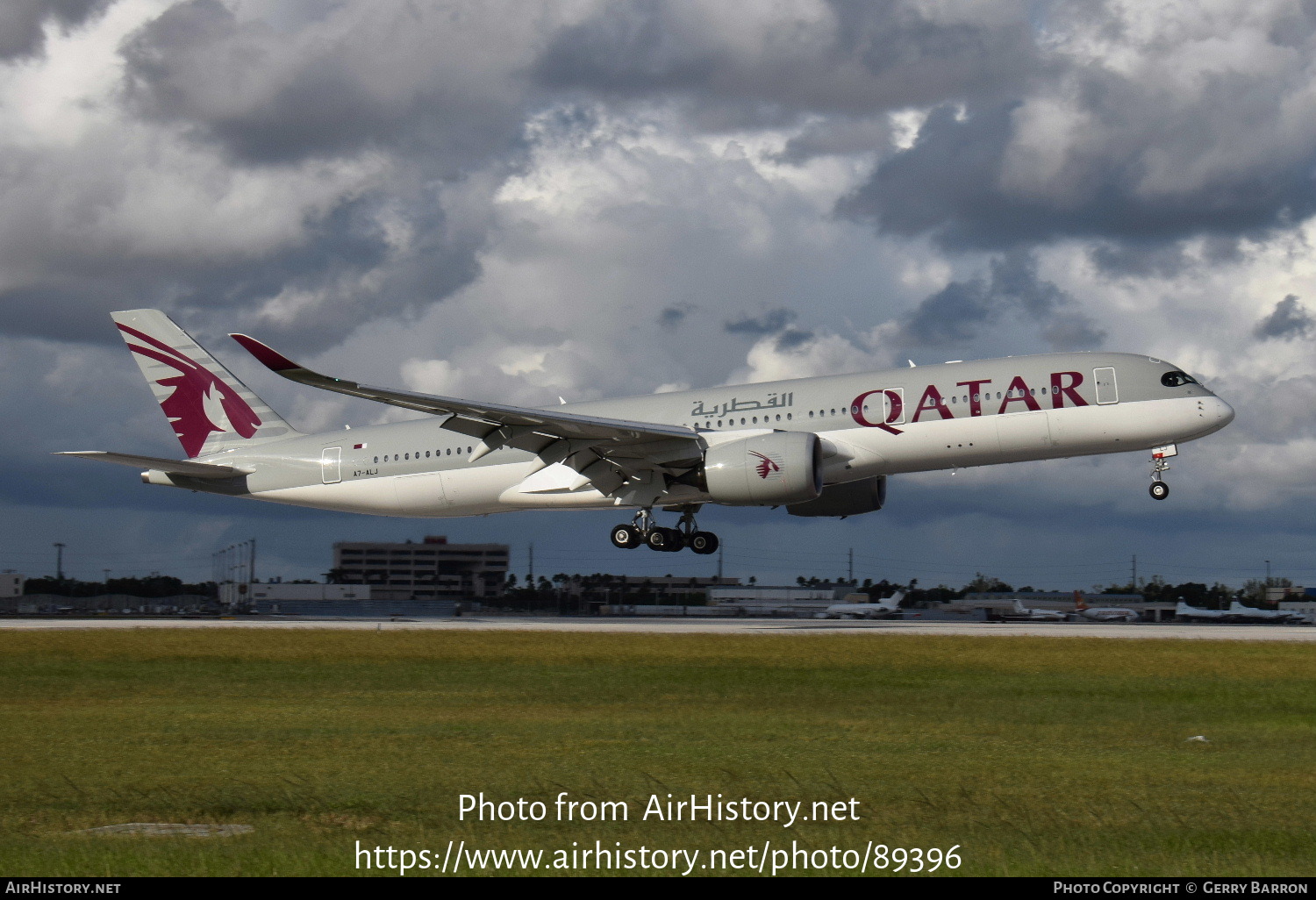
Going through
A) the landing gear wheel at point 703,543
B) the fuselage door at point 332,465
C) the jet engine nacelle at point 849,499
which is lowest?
the landing gear wheel at point 703,543

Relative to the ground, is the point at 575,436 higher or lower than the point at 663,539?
higher

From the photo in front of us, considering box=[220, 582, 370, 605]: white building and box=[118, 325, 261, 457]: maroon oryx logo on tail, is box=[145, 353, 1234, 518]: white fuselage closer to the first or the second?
box=[118, 325, 261, 457]: maroon oryx logo on tail

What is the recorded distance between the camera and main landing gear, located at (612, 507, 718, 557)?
41906 mm

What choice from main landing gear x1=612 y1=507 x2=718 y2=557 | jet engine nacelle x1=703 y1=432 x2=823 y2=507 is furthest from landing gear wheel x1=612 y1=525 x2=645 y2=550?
jet engine nacelle x1=703 y1=432 x2=823 y2=507

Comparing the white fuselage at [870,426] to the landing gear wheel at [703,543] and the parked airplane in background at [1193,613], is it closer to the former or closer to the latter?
the landing gear wheel at [703,543]

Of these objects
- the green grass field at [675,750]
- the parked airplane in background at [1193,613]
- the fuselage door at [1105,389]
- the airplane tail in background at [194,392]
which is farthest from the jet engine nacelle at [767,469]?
the parked airplane in background at [1193,613]

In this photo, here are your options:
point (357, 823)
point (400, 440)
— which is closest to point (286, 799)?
point (357, 823)

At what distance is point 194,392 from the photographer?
47094 millimetres

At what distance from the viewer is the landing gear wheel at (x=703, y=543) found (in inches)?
1650

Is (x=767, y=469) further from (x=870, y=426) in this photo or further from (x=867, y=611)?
(x=867, y=611)

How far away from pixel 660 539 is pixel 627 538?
108cm

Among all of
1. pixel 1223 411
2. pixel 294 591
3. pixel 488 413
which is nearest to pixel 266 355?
pixel 488 413

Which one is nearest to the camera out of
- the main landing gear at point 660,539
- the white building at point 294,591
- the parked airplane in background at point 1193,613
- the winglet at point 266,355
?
the winglet at point 266,355
